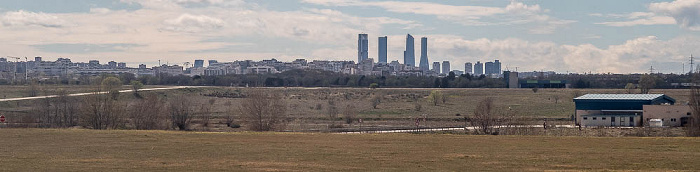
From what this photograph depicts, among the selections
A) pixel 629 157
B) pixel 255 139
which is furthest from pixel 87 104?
pixel 629 157

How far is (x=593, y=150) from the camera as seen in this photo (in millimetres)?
35719

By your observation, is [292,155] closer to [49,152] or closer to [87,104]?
[49,152]

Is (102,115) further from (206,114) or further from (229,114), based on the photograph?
(229,114)

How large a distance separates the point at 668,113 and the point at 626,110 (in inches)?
208

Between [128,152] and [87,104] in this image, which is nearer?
[128,152]

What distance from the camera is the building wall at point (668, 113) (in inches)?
2913

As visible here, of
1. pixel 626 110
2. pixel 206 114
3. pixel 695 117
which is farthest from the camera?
pixel 206 114

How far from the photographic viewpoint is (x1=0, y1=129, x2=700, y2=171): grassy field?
94.4ft

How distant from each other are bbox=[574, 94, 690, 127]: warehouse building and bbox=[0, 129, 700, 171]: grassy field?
1344 inches

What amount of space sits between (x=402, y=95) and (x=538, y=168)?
110234mm

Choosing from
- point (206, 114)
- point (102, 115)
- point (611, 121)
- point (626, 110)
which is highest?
point (626, 110)

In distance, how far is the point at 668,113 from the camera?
74.8m

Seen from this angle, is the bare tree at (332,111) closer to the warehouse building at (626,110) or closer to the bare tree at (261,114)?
the bare tree at (261,114)

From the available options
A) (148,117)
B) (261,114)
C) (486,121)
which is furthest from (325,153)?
(148,117)
